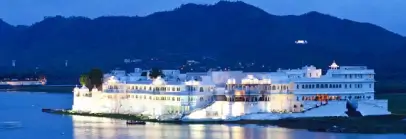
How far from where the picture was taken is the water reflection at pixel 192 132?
47.1 meters

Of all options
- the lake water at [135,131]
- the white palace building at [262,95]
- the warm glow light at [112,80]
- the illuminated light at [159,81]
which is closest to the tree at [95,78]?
the warm glow light at [112,80]

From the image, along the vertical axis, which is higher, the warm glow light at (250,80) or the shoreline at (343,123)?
the warm glow light at (250,80)

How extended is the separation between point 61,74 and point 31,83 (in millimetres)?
24534

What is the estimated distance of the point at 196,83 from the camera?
5725cm

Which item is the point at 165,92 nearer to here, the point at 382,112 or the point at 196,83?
the point at 196,83

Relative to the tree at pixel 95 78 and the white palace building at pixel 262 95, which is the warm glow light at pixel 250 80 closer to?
the white palace building at pixel 262 95

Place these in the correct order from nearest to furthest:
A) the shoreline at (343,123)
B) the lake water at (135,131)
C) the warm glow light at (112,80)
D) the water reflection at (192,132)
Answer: the water reflection at (192,132), the lake water at (135,131), the shoreline at (343,123), the warm glow light at (112,80)

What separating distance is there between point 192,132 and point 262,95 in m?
8.87

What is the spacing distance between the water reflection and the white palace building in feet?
10.5

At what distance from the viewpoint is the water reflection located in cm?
4712

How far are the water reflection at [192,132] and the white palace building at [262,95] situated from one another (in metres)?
3.19

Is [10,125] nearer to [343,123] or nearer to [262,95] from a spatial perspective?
[262,95]

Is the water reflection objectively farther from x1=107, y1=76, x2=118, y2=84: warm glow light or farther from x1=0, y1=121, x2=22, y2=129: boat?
x1=107, y1=76, x2=118, y2=84: warm glow light

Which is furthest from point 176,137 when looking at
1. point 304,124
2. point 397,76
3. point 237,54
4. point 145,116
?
point 237,54
